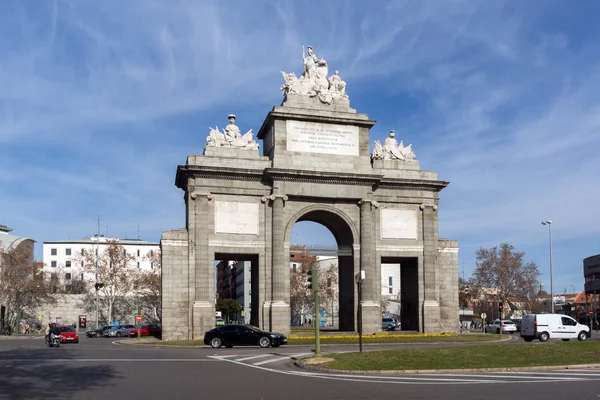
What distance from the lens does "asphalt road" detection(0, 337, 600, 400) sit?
17328 mm

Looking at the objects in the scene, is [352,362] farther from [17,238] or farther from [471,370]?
[17,238]

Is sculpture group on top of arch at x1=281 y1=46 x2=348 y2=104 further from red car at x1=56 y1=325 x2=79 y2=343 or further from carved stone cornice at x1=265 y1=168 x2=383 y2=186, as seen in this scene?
red car at x1=56 y1=325 x2=79 y2=343

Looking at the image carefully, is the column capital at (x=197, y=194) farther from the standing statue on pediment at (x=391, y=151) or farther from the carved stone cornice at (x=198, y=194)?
the standing statue on pediment at (x=391, y=151)

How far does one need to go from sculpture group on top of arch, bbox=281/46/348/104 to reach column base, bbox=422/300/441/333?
17953 mm

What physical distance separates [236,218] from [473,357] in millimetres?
28035

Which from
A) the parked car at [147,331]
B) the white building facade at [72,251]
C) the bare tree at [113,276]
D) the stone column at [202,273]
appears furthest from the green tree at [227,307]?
the stone column at [202,273]

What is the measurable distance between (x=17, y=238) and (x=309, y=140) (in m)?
67.5

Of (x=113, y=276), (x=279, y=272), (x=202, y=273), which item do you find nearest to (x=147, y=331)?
(x=202, y=273)

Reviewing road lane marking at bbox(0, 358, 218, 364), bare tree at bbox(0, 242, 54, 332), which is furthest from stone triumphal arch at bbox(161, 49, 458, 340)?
bare tree at bbox(0, 242, 54, 332)

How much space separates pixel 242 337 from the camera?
40281 mm

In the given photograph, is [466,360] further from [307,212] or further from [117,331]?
[117,331]

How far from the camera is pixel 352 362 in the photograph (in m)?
25.7

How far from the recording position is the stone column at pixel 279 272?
165ft

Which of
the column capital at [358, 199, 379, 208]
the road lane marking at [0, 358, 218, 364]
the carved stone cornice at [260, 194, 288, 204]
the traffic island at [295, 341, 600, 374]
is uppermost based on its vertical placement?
the carved stone cornice at [260, 194, 288, 204]
